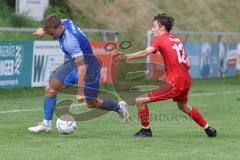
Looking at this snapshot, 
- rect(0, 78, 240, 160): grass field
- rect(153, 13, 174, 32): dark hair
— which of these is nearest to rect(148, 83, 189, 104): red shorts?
rect(0, 78, 240, 160): grass field

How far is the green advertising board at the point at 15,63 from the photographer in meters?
17.7

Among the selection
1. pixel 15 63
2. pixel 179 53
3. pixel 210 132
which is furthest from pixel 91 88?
pixel 15 63

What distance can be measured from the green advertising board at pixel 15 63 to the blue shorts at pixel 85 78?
21.1 feet

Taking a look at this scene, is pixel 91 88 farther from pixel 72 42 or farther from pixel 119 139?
pixel 119 139

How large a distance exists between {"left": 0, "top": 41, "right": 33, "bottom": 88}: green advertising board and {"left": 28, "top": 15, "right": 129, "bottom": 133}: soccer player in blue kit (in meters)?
6.37

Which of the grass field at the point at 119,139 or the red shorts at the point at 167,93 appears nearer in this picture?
the grass field at the point at 119,139

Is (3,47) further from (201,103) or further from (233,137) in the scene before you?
(233,137)

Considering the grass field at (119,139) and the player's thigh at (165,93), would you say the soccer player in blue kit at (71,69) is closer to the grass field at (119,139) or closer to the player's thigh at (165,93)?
the grass field at (119,139)

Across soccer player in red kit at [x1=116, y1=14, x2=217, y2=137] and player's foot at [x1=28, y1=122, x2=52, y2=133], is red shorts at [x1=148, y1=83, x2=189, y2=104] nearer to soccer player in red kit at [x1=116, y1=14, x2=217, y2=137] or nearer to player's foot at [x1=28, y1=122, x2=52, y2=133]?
soccer player in red kit at [x1=116, y1=14, x2=217, y2=137]

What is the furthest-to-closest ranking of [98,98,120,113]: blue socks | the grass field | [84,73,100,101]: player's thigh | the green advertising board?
the green advertising board, [98,98,120,113]: blue socks, [84,73,100,101]: player's thigh, the grass field

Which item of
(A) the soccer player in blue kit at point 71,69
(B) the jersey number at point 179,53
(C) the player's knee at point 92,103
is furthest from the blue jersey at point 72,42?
(B) the jersey number at point 179,53

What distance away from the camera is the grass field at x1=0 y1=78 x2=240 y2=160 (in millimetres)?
9070

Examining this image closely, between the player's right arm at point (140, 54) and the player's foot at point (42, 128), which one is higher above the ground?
the player's right arm at point (140, 54)

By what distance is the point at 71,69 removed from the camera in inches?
445
